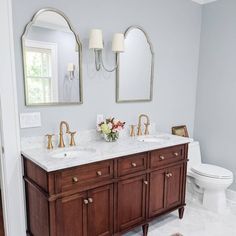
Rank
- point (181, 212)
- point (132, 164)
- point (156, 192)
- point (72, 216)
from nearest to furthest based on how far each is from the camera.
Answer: point (72, 216)
point (132, 164)
point (156, 192)
point (181, 212)

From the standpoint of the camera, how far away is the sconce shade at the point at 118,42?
215cm

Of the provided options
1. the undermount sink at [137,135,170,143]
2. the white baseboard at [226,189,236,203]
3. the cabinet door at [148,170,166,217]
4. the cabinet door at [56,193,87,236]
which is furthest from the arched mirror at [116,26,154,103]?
the white baseboard at [226,189,236,203]

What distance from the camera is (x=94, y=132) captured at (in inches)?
89.4

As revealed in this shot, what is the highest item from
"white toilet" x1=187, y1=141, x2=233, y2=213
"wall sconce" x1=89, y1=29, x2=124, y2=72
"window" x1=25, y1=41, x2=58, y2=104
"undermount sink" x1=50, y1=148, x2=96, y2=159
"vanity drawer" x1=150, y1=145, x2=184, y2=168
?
"wall sconce" x1=89, y1=29, x2=124, y2=72

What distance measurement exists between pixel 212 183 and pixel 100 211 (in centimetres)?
140

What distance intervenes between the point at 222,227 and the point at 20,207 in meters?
1.95

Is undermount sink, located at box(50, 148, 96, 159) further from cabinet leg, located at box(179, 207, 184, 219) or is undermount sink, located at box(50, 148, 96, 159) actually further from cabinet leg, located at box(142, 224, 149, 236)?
cabinet leg, located at box(179, 207, 184, 219)

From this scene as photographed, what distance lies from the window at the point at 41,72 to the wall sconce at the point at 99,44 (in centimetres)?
34

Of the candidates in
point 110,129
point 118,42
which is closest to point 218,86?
point 118,42

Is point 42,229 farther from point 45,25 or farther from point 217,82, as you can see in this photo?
point 217,82

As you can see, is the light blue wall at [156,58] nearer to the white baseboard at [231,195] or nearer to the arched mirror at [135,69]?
the arched mirror at [135,69]

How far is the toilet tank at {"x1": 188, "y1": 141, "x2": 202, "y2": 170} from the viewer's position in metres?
2.93

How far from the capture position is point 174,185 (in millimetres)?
2338

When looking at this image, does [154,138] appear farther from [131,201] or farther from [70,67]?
[70,67]
